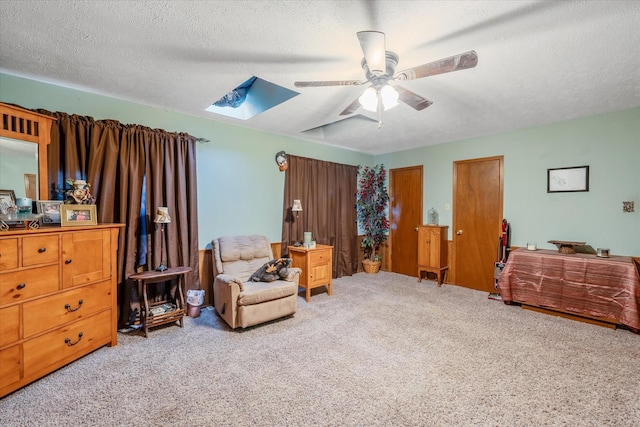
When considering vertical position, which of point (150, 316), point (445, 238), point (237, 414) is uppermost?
point (445, 238)

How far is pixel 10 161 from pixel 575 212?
6012mm

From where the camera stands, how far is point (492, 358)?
234 cm

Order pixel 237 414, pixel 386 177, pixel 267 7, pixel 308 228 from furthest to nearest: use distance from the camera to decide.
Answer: pixel 386 177 → pixel 308 228 → pixel 237 414 → pixel 267 7

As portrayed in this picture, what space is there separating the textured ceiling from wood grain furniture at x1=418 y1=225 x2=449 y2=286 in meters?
2.21

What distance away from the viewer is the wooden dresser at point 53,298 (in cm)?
184

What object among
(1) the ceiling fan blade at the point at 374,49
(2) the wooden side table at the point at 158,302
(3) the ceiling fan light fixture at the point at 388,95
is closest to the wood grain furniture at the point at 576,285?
(3) the ceiling fan light fixture at the point at 388,95

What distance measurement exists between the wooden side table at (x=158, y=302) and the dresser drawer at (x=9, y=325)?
84 cm

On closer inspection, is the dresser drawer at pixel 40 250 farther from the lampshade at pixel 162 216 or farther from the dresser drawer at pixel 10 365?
the lampshade at pixel 162 216

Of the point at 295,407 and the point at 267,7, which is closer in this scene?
the point at 267,7

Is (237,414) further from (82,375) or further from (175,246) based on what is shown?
(175,246)

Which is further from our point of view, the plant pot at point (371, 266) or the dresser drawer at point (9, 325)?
the plant pot at point (371, 266)

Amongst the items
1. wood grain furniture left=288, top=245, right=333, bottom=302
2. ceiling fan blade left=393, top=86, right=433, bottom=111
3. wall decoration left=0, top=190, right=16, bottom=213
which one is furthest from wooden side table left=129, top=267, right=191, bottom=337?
ceiling fan blade left=393, top=86, right=433, bottom=111

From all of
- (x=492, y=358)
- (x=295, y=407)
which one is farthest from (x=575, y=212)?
(x=295, y=407)

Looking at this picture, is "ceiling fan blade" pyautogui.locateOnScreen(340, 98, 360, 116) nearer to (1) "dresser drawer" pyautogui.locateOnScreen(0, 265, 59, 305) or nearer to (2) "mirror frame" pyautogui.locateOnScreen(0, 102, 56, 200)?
(2) "mirror frame" pyautogui.locateOnScreen(0, 102, 56, 200)
